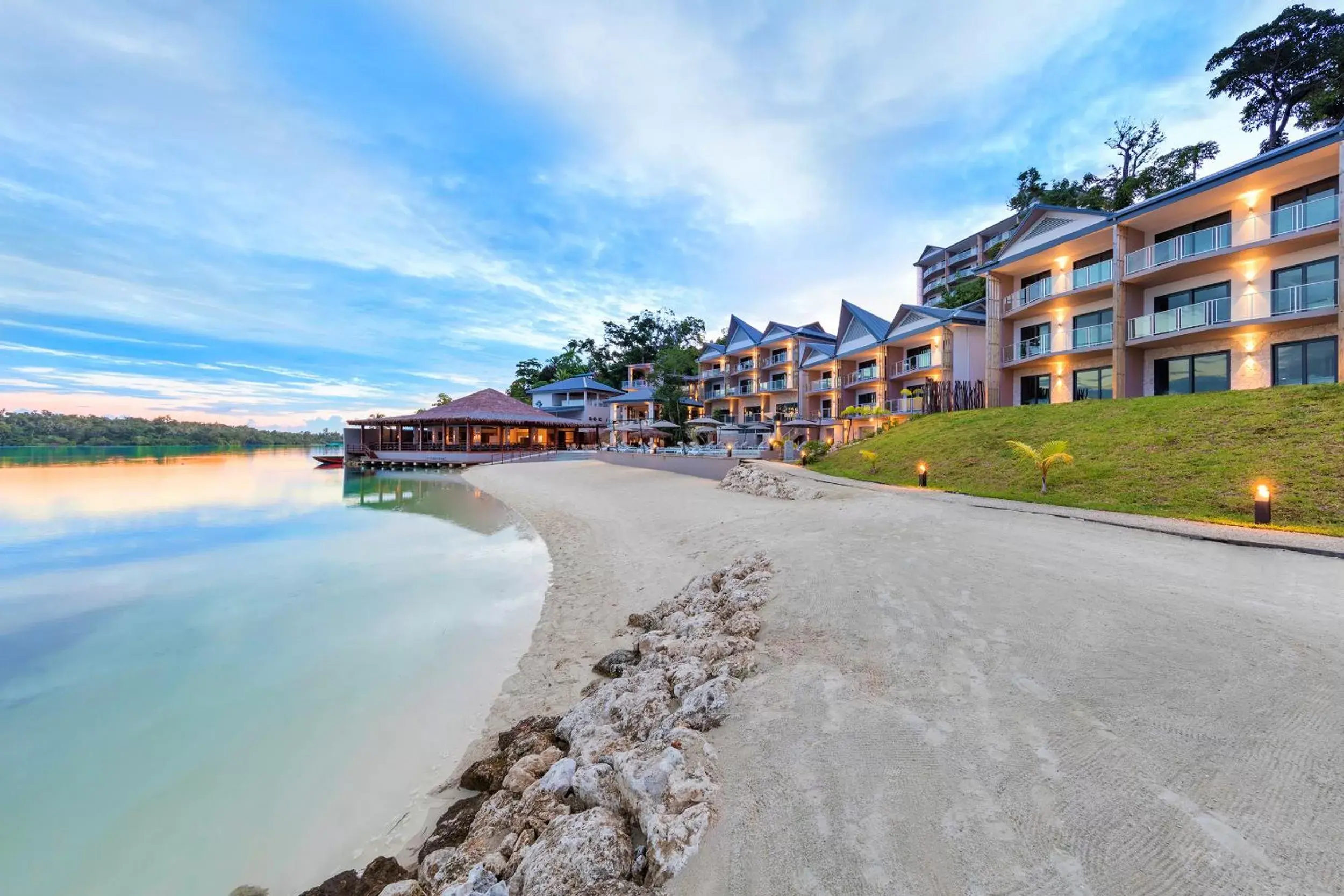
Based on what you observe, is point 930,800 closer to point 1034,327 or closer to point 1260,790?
point 1260,790

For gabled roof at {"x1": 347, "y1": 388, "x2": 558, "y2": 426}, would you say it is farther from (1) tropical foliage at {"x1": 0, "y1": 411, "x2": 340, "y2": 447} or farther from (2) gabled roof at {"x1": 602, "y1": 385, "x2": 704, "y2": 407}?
(1) tropical foliage at {"x1": 0, "y1": 411, "x2": 340, "y2": 447}

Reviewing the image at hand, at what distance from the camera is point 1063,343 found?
822 inches

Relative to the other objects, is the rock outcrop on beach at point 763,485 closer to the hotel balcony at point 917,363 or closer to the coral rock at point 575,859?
the coral rock at point 575,859

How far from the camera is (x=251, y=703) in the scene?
18.8ft

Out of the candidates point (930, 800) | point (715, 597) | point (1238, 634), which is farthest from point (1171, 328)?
point (930, 800)

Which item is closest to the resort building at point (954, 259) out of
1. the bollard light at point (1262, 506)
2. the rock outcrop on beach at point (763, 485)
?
the rock outcrop on beach at point (763, 485)

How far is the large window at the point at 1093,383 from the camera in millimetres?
19641

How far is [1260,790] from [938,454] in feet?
52.8

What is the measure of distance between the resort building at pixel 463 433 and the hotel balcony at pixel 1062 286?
116 feet

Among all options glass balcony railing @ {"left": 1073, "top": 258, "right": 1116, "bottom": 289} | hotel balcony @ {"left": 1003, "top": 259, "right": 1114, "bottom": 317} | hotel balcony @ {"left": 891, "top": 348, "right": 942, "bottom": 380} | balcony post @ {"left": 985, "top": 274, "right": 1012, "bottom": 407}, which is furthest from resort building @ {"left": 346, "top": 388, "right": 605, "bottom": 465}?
glass balcony railing @ {"left": 1073, "top": 258, "right": 1116, "bottom": 289}

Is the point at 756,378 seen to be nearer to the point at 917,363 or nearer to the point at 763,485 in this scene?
the point at 917,363

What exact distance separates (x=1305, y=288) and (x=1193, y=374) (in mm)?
3470

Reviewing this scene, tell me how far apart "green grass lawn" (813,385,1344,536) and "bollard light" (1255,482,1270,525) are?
167 mm

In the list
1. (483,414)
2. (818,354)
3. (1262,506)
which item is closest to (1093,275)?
(1262,506)
